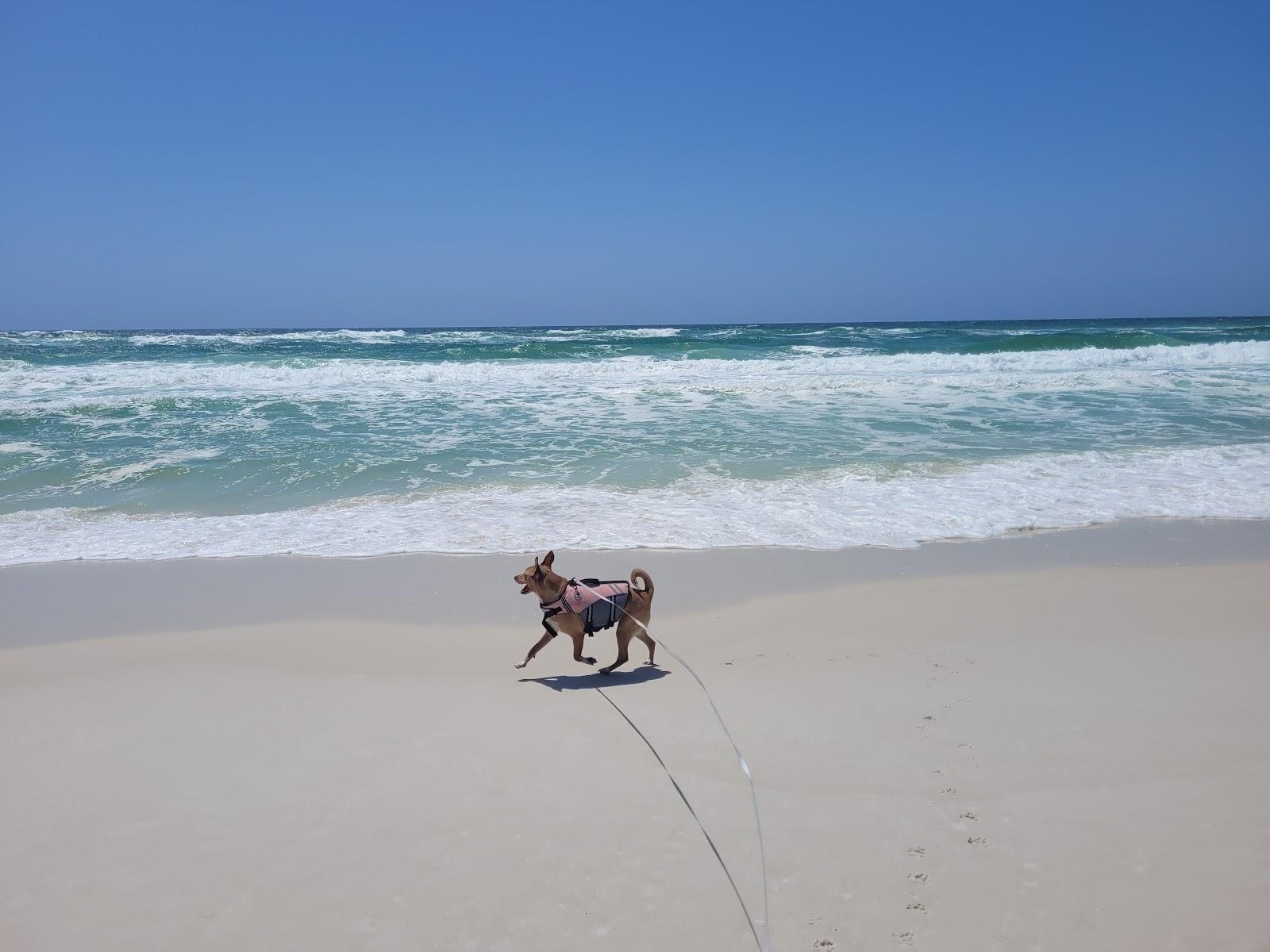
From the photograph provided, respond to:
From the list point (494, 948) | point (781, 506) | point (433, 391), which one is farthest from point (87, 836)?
point (433, 391)

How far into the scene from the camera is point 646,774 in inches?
118

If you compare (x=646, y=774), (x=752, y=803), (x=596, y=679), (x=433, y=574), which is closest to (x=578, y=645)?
(x=596, y=679)

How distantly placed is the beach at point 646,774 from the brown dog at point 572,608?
20 cm

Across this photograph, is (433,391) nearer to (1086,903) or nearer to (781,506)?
(781,506)

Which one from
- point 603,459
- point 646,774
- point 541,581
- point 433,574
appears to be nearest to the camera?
point 646,774

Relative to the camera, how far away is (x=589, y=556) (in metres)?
5.99

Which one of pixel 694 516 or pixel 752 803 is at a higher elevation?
pixel 694 516

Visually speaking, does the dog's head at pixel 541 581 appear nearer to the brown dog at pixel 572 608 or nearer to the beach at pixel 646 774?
the brown dog at pixel 572 608

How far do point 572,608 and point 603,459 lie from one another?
6.40 metres

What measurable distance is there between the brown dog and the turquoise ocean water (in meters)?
2.32

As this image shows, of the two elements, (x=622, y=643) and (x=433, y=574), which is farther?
(x=433, y=574)

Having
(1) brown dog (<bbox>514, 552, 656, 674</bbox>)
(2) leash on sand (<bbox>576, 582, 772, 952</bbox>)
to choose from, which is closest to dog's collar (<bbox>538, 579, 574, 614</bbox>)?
(1) brown dog (<bbox>514, 552, 656, 674</bbox>)

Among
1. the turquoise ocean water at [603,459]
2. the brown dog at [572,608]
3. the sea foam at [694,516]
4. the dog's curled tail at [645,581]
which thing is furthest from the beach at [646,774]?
the turquoise ocean water at [603,459]

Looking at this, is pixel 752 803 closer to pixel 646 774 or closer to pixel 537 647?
pixel 646 774
